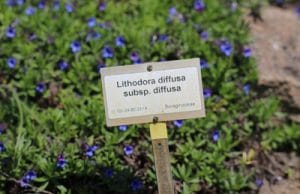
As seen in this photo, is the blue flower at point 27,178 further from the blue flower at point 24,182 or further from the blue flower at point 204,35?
the blue flower at point 204,35

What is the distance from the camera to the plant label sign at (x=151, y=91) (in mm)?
3123

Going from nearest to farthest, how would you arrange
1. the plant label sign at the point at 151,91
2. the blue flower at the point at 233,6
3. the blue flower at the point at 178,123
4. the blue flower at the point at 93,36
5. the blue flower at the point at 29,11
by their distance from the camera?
1. the plant label sign at the point at 151,91
2. the blue flower at the point at 178,123
3. the blue flower at the point at 93,36
4. the blue flower at the point at 29,11
5. the blue flower at the point at 233,6

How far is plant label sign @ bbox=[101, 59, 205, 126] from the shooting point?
10.2ft

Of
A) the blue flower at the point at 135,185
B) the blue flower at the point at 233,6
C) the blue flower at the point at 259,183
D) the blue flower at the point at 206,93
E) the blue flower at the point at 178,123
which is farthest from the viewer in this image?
the blue flower at the point at 233,6

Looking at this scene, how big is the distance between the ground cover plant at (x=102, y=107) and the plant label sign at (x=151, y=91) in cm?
64

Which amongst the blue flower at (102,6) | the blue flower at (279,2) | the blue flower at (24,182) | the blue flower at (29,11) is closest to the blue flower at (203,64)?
the blue flower at (102,6)

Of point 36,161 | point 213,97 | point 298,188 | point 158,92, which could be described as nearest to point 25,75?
point 36,161

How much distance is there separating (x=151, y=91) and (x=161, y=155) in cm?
32

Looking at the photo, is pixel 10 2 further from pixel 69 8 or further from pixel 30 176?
pixel 30 176

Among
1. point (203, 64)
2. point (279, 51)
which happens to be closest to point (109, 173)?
point (203, 64)

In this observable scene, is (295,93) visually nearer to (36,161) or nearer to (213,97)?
(213,97)

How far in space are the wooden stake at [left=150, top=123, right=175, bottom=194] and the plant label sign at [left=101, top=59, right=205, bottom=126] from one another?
54 mm

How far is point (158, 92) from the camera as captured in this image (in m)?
3.14

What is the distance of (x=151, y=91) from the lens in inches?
123
